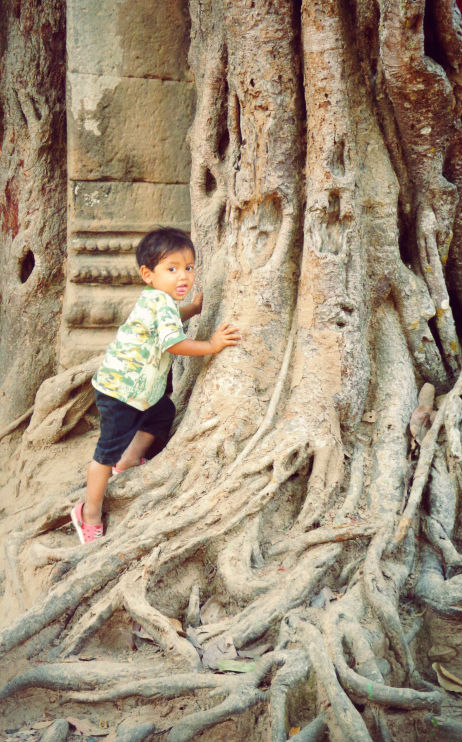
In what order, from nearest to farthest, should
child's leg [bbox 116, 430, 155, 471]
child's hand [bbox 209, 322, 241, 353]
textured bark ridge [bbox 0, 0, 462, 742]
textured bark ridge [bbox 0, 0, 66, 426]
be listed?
textured bark ridge [bbox 0, 0, 462, 742], child's hand [bbox 209, 322, 241, 353], child's leg [bbox 116, 430, 155, 471], textured bark ridge [bbox 0, 0, 66, 426]

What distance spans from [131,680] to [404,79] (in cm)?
241

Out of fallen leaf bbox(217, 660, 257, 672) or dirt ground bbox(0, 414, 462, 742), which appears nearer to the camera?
dirt ground bbox(0, 414, 462, 742)

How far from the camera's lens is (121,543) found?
282cm

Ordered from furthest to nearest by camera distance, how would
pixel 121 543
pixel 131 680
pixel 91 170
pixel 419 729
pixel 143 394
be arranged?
pixel 91 170 → pixel 143 394 → pixel 121 543 → pixel 131 680 → pixel 419 729

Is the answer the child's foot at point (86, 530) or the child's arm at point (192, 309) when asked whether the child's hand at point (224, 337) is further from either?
the child's foot at point (86, 530)

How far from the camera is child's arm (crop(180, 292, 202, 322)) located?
343cm

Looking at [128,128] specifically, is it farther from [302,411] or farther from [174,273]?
[302,411]

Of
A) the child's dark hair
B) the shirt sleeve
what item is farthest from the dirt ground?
the child's dark hair

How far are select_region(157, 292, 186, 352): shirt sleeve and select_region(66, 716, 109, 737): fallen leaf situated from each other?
132 cm

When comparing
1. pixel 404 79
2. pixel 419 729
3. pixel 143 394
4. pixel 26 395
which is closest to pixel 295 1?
pixel 404 79

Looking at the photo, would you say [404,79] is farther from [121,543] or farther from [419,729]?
[419,729]

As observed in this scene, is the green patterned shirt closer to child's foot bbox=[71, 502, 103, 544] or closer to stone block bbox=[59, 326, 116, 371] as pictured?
child's foot bbox=[71, 502, 103, 544]

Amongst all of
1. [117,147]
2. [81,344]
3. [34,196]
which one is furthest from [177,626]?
[34,196]

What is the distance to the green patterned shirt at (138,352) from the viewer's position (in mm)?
3027
